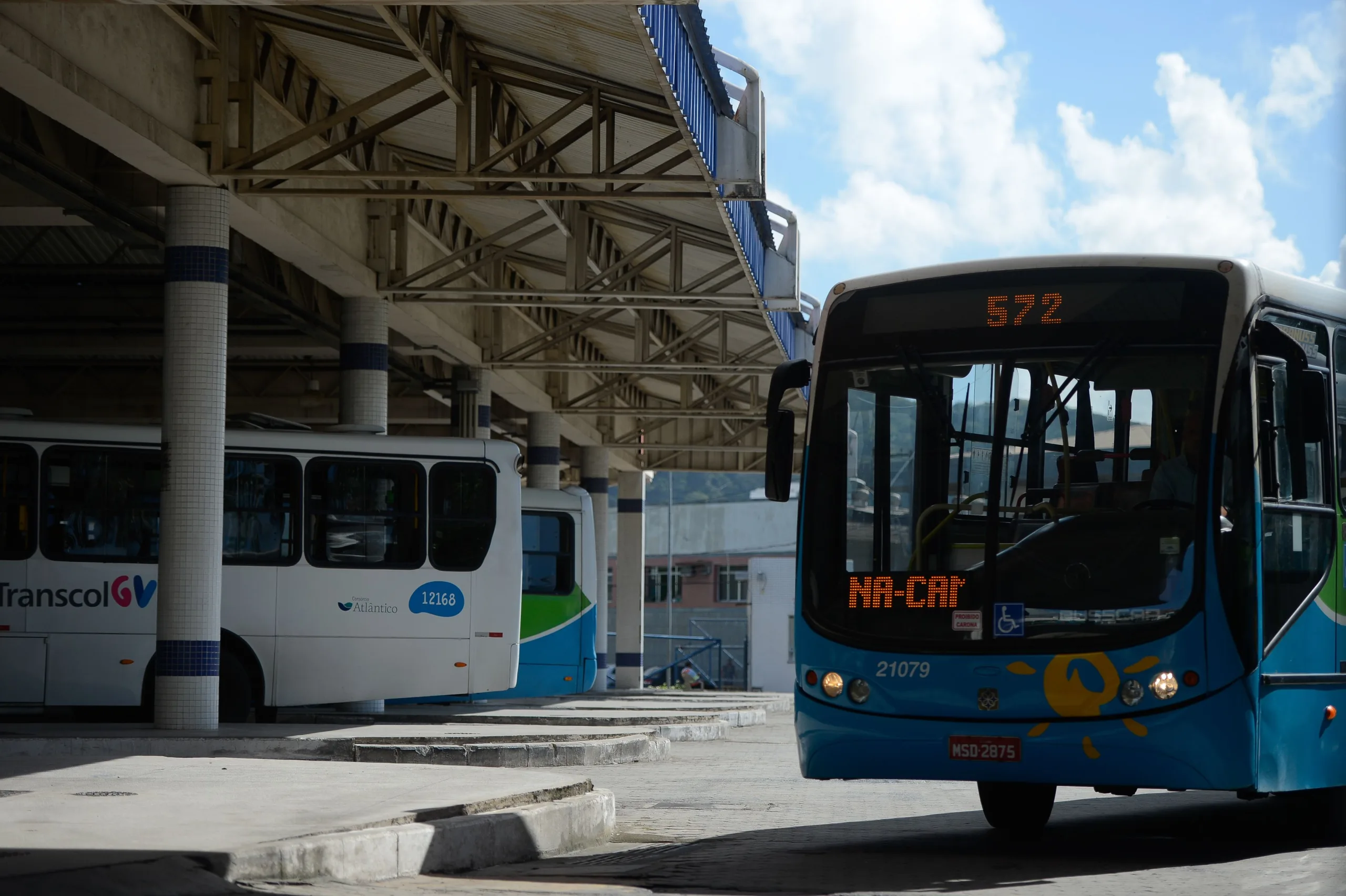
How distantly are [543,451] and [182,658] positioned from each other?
18.6 metres

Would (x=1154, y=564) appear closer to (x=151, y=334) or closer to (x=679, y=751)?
(x=679, y=751)

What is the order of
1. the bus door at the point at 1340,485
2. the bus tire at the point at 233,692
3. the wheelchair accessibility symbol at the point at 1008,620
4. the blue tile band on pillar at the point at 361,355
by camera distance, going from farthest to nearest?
the blue tile band on pillar at the point at 361,355 → the bus tire at the point at 233,692 → the bus door at the point at 1340,485 → the wheelchair accessibility symbol at the point at 1008,620

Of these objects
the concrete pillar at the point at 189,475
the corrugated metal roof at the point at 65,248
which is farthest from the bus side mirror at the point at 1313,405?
the corrugated metal roof at the point at 65,248

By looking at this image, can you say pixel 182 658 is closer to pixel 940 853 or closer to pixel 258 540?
pixel 258 540

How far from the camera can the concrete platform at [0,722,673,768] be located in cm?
1498

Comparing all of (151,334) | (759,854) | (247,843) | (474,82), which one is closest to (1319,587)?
(759,854)

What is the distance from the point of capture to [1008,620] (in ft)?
30.0

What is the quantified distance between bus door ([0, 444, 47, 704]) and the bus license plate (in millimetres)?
11443

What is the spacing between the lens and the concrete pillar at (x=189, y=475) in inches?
646

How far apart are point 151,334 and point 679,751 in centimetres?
1379

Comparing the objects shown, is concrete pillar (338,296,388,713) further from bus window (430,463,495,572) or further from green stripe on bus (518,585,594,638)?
green stripe on bus (518,585,594,638)

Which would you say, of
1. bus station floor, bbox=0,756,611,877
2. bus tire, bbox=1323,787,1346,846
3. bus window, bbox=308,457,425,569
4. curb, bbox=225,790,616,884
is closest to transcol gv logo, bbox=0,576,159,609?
bus window, bbox=308,457,425,569

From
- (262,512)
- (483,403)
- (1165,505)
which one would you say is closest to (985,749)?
(1165,505)

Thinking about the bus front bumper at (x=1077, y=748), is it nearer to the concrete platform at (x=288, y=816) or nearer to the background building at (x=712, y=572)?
the concrete platform at (x=288, y=816)
